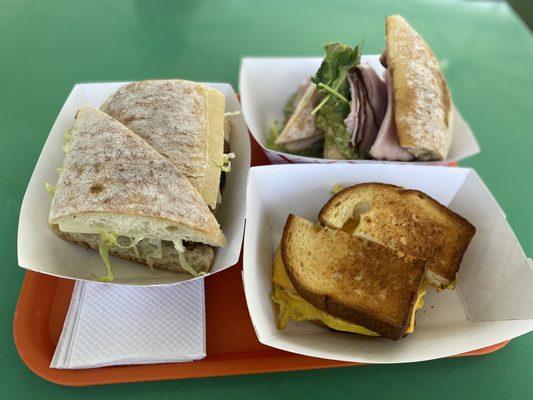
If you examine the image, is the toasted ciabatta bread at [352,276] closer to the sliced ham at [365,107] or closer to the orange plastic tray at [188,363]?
the orange plastic tray at [188,363]

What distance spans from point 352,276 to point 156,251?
57 centimetres

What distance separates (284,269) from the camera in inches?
46.9

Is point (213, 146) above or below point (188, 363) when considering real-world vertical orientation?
above

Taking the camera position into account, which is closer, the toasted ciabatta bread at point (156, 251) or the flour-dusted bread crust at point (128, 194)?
the flour-dusted bread crust at point (128, 194)

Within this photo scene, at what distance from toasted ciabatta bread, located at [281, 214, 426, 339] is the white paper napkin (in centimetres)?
30

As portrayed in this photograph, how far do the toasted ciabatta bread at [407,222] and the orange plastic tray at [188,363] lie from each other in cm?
27

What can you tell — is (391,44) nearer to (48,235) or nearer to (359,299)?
(359,299)

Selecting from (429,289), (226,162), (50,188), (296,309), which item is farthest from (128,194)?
(429,289)

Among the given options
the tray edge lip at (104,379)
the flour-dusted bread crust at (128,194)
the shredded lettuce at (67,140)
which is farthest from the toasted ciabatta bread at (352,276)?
the shredded lettuce at (67,140)

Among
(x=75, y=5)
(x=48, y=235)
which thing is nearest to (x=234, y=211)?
(x=48, y=235)

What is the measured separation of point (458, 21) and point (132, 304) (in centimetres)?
234

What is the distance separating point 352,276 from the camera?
118 cm

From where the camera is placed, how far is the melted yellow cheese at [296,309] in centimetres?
113

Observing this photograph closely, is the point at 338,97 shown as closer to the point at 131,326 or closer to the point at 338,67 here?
the point at 338,67
